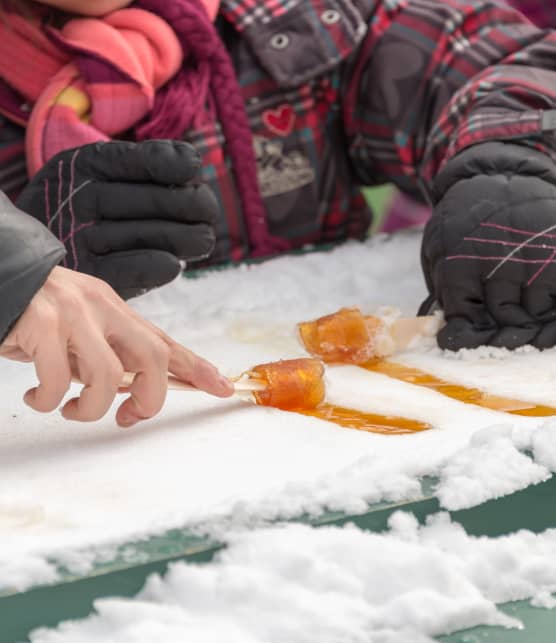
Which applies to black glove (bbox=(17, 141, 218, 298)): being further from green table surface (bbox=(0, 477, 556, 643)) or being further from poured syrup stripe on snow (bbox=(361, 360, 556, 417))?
green table surface (bbox=(0, 477, 556, 643))

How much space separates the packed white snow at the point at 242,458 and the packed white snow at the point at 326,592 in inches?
1.1

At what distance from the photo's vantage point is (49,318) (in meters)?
0.66

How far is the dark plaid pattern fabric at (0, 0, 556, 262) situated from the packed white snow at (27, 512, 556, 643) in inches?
24.4

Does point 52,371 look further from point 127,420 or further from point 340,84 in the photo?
point 340,84

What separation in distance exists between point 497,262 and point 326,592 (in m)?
0.41

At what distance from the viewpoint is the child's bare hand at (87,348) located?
0.66 meters

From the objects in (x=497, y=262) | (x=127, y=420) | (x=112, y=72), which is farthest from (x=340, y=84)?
(x=127, y=420)

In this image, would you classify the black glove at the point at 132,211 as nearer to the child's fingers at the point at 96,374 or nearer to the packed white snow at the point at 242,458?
the packed white snow at the point at 242,458

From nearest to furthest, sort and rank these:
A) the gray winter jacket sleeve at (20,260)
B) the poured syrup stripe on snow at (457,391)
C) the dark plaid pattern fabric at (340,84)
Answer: the gray winter jacket sleeve at (20,260) → the poured syrup stripe on snow at (457,391) → the dark plaid pattern fabric at (340,84)

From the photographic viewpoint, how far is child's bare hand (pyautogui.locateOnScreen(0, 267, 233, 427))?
0.66 metres

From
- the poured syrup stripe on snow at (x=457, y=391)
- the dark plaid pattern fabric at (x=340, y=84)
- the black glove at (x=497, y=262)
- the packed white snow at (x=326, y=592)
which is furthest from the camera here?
the dark plaid pattern fabric at (x=340, y=84)

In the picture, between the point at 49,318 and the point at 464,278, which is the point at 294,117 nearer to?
the point at 464,278

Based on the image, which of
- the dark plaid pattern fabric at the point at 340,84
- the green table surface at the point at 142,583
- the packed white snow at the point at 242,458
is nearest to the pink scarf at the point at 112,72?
the dark plaid pattern fabric at the point at 340,84

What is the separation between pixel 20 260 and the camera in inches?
26.4
